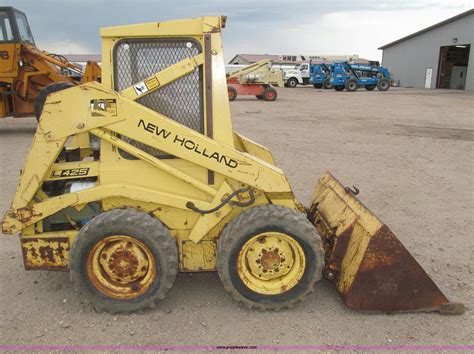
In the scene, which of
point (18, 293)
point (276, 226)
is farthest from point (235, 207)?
point (18, 293)

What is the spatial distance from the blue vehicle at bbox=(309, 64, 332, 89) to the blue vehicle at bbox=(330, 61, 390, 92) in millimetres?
1756

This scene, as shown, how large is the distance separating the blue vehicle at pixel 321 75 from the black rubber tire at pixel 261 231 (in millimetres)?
33218

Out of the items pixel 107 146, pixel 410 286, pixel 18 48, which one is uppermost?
pixel 18 48

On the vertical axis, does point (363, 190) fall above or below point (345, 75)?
below

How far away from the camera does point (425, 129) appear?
13688 mm

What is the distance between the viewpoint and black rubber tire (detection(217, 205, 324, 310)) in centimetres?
338

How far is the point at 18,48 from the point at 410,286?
442 inches

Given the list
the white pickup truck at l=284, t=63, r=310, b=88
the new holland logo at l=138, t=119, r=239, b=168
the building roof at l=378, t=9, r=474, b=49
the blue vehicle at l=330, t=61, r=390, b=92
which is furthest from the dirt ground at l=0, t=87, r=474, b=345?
the building roof at l=378, t=9, r=474, b=49

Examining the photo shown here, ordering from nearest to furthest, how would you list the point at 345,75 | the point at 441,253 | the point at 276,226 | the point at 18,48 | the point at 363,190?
the point at 276,226
the point at 441,253
the point at 363,190
the point at 18,48
the point at 345,75

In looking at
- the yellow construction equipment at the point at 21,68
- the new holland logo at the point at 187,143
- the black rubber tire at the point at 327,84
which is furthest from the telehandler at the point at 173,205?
the black rubber tire at the point at 327,84

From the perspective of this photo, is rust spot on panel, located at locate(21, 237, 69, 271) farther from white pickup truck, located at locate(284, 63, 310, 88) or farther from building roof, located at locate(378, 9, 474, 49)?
building roof, located at locate(378, 9, 474, 49)

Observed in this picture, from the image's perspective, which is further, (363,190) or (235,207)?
(363,190)

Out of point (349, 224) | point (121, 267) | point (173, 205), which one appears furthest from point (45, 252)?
point (349, 224)

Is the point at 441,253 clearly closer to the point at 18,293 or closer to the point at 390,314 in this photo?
the point at 390,314
